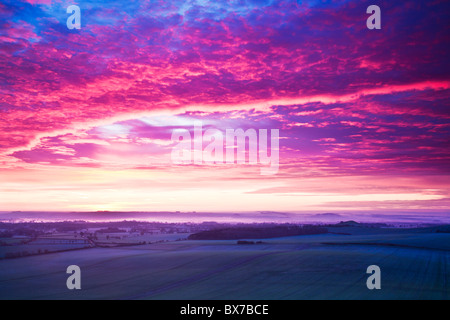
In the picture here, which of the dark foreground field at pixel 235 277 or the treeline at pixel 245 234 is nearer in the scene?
the dark foreground field at pixel 235 277

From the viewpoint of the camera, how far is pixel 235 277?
1640 inches

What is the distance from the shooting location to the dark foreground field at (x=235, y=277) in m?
33.2

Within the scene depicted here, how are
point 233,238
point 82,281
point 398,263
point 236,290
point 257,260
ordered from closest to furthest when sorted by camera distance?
point 236,290, point 82,281, point 398,263, point 257,260, point 233,238

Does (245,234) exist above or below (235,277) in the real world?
below

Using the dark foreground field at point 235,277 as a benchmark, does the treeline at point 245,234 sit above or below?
below

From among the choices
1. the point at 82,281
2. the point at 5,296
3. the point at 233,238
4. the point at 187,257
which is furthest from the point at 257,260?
the point at 233,238

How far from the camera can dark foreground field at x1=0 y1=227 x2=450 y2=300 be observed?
3322 cm

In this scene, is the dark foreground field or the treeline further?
the treeline

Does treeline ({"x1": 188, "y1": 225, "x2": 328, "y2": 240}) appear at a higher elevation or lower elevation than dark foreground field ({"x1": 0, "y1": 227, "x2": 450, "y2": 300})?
lower
